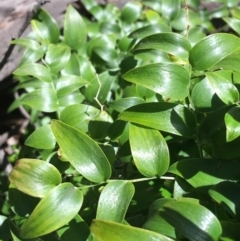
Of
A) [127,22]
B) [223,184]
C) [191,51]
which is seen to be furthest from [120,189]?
[127,22]

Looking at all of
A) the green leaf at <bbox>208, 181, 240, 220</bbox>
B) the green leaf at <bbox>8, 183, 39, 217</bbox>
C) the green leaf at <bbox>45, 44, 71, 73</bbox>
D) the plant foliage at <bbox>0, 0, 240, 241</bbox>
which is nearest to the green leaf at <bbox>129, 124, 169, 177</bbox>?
the plant foliage at <bbox>0, 0, 240, 241</bbox>

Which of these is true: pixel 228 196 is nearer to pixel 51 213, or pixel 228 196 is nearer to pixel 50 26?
pixel 51 213

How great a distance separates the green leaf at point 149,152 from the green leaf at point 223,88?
0.39ft

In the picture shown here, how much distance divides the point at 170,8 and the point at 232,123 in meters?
0.55

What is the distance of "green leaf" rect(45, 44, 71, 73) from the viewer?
1076 millimetres

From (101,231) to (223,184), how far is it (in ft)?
0.66

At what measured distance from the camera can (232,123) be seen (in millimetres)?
717

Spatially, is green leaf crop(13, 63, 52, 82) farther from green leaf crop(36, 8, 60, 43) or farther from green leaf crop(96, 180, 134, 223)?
green leaf crop(96, 180, 134, 223)

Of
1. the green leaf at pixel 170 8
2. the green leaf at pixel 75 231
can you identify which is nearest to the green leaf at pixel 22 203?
the green leaf at pixel 75 231

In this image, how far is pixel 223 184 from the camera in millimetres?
712

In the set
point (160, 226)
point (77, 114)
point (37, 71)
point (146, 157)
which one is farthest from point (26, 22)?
point (160, 226)

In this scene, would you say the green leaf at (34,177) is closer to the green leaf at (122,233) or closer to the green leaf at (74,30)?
the green leaf at (122,233)

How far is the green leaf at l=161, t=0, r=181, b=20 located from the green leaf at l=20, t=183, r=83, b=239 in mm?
600

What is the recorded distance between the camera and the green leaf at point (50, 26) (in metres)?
1.16
